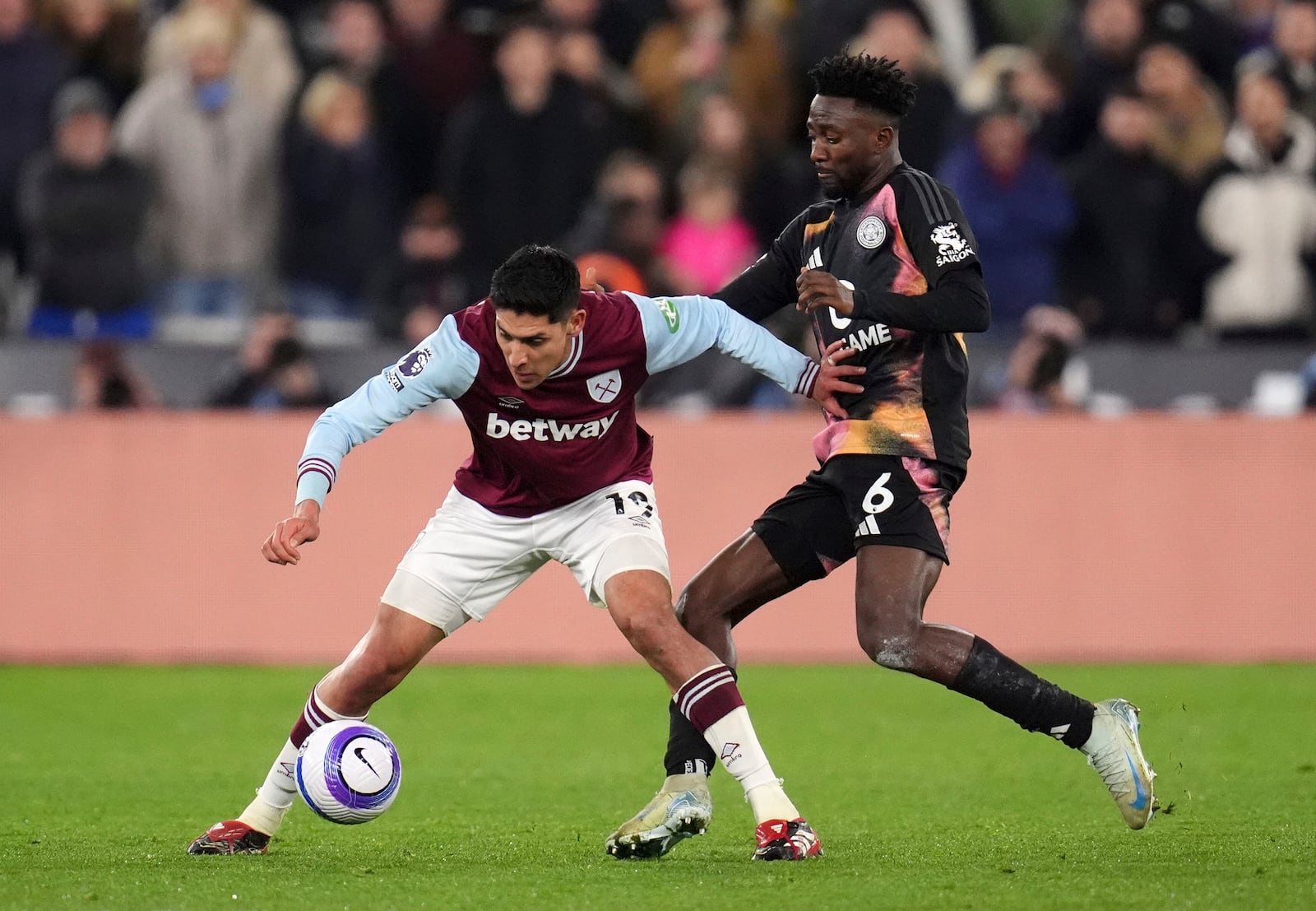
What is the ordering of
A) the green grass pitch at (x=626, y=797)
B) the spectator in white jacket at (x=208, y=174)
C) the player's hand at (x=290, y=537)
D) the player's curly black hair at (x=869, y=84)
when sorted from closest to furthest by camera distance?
the green grass pitch at (x=626, y=797) → the player's hand at (x=290, y=537) → the player's curly black hair at (x=869, y=84) → the spectator in white jacket at (x=208, y=174)

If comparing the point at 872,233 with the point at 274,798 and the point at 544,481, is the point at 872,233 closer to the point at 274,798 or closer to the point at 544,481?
the point at 544,481

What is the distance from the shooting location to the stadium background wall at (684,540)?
11.4 metres

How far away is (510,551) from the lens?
639 centimetres

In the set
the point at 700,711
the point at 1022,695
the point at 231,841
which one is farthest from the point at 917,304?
the point at 231,841

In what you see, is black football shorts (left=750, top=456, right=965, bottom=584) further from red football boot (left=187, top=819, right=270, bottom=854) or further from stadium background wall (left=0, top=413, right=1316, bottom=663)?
stadium background wall (left=0, top=413, right=1316, bottom=663)

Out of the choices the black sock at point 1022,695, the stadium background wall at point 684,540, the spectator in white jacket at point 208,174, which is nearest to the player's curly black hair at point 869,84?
the black sock at point 1022,695

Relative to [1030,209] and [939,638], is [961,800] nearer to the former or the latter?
[939,638]

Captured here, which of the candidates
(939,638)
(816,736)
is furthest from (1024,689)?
(816,736)

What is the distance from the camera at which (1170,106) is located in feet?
42.5

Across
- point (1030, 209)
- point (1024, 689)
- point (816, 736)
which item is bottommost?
point (816, 736)

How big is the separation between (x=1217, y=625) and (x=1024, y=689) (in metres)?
5.60

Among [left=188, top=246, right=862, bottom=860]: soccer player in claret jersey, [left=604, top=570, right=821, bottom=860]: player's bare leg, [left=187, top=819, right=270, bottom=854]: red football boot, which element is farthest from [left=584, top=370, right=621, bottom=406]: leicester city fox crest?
[left=187, top=819, right=270, bottom=854]: red football boot

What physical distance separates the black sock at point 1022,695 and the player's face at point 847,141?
1590mm

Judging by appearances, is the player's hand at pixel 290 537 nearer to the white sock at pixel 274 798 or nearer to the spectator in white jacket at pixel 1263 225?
the white sock at pixel 274 798
